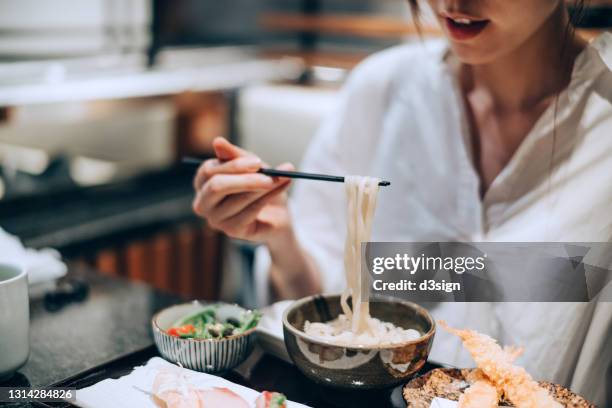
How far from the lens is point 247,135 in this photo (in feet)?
10.6

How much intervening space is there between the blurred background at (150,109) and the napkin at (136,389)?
1.17 m

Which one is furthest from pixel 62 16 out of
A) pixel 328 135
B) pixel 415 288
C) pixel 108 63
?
pixel 415 288

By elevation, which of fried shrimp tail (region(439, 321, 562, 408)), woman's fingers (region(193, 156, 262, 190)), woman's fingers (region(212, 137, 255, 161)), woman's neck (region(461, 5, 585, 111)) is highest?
woman's neck (region(461, 5, 585, 111))

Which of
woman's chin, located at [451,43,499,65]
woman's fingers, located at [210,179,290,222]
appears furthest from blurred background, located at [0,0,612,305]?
woman's fingers, located at [210,179,290,222]

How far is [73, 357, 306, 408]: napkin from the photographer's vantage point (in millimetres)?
894

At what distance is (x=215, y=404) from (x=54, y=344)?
44cm

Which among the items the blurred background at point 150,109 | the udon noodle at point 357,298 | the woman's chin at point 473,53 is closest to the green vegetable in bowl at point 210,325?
the udon noodle at point 357,298

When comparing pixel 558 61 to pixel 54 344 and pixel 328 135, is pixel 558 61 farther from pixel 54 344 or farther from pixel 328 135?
pixel 54 344

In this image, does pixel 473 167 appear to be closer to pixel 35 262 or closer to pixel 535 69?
pixel 535 69

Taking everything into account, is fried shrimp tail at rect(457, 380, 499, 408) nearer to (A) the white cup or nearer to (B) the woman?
(B) the woman

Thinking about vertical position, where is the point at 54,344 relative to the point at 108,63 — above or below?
below

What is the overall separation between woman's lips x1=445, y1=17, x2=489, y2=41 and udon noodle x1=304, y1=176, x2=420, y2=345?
1.22ft

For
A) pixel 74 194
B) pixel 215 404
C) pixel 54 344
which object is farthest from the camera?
pixel 74 194

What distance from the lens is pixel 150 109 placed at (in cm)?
269
